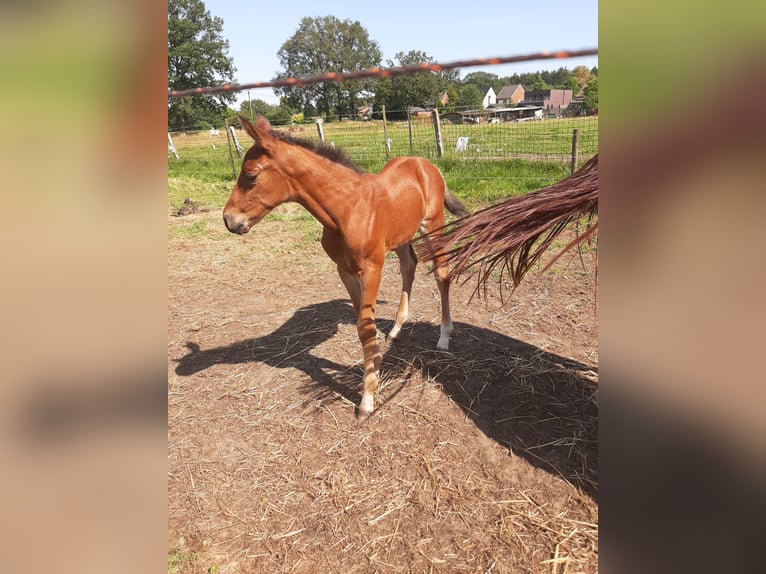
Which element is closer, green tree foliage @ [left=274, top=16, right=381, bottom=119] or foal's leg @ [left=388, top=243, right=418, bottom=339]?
foal's leg @ [left=388, top=243, right=418, bottom=339]

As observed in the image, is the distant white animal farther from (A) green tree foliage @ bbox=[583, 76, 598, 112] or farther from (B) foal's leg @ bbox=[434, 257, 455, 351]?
(B) foal's leg @ bbox=[434, 257, 455, 351]

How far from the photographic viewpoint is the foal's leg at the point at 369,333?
291cm

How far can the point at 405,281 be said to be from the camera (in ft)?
13.3

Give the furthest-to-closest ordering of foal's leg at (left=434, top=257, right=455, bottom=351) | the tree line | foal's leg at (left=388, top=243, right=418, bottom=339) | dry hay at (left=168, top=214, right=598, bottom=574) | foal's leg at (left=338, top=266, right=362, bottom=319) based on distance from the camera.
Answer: the tree line → foal's leg at (left=388, top=243, right=418, bottom=339) → foal's leg at (left=434, top=257, right=455, bottom=351) → foal's leg at (left=338, top=266, right=362, bottom=319) → dry hay at (left=168, top=214, right=598, bottom=574)

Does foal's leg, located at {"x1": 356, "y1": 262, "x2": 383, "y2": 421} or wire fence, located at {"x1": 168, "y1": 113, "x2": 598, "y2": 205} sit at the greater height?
wire fence, located at {"x1": 168, "y1": 113, "x2": 598, "y2": 205}

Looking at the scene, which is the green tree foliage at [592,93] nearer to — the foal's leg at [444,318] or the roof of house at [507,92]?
the foal's leg at [444,318]

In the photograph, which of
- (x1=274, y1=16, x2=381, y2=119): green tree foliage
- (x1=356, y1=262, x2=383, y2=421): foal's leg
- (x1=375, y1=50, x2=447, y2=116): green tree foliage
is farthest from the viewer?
(x1=274, y1=16, x2=381, y2=119): green tree foliage

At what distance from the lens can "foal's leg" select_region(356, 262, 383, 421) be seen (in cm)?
291

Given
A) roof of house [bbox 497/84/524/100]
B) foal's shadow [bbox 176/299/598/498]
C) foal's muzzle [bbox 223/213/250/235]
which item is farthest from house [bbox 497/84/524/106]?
foal's muzzle [bbox 223/213/250/235]

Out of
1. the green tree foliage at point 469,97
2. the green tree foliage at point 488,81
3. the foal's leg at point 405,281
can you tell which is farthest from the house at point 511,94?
the foal's leg at point 405,281

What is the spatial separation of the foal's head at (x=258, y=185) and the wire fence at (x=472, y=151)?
4379 mm

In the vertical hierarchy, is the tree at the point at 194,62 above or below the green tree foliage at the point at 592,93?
above

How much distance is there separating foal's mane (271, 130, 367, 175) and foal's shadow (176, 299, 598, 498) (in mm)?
1536
